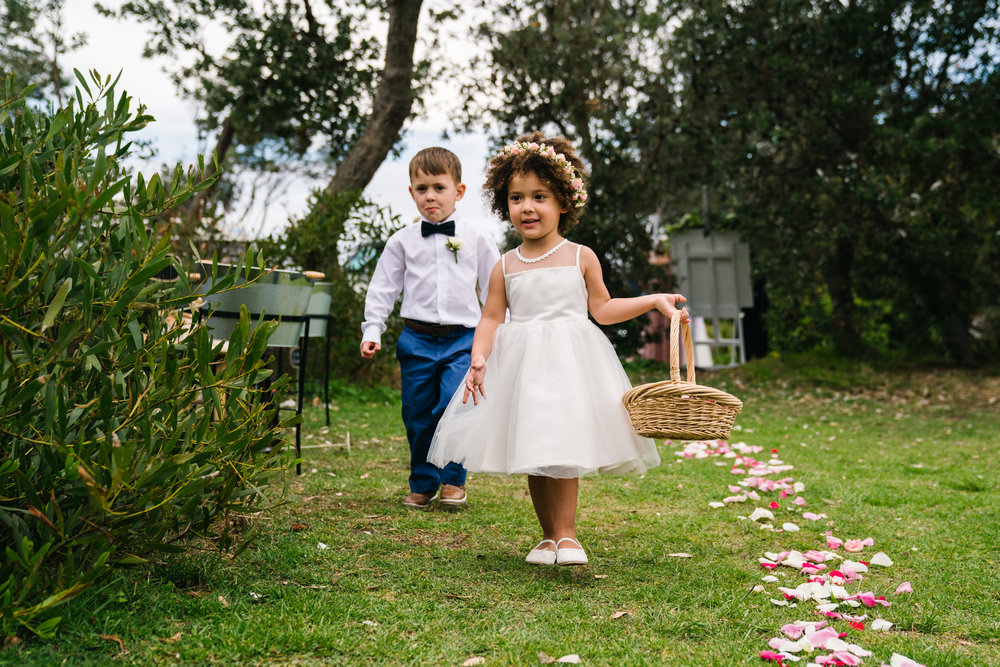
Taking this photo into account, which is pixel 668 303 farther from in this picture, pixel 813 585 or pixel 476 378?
pixel 813 585

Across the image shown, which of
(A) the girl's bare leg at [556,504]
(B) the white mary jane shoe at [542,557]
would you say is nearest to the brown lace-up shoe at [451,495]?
(A) the girl's bare leg at [556,504]

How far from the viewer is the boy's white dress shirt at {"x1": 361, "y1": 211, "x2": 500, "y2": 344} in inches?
169

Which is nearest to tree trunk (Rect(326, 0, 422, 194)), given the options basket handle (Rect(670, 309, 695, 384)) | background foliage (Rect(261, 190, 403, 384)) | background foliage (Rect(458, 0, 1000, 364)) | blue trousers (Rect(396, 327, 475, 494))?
background foliage (Rect(261, 190, 403, 384))

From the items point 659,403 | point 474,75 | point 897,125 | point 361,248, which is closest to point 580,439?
point 659,403

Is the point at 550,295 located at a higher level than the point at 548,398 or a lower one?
higher

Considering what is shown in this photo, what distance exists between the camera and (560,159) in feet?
11.1

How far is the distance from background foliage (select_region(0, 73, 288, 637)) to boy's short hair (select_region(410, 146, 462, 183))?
173 cm

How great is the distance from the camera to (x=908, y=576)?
10.5 ft

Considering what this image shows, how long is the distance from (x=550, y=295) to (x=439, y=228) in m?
1.27

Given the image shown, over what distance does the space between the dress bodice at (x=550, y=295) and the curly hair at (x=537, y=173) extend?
0.32m

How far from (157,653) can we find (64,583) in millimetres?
307

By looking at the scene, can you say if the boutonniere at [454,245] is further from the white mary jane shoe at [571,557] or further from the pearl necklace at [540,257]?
the white mary jane shoe at [571,557]

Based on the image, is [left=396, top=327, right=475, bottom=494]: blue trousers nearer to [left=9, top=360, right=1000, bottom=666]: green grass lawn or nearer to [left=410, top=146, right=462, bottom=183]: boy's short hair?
[left=9, top=360, right=1000, bottom=666]: green grass lawn

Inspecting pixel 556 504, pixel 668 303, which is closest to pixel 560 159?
pixel 668 303
